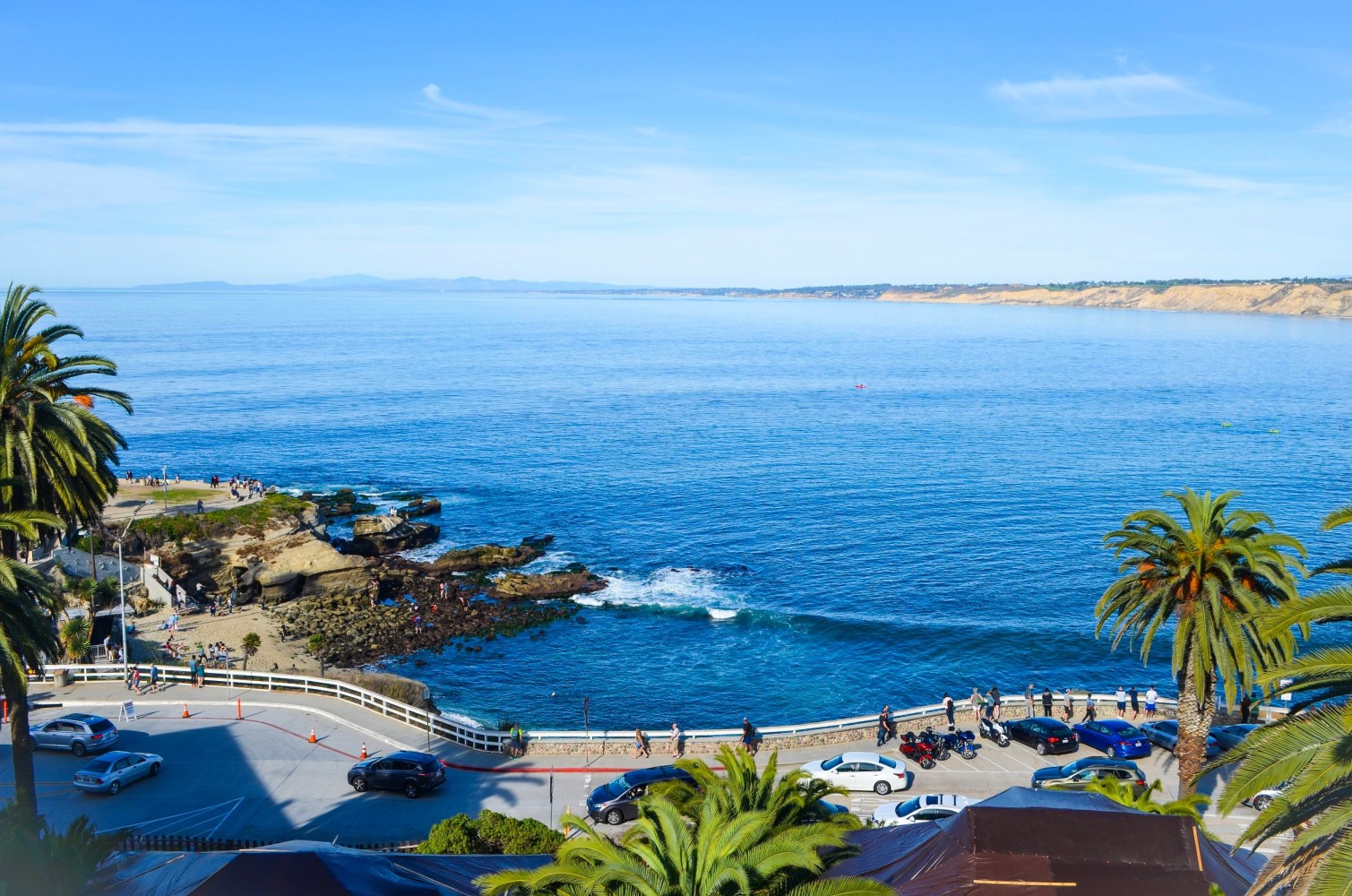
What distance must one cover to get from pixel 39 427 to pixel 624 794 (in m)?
17.7

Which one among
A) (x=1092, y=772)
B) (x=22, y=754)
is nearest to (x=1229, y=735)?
(x=1092, y=772)

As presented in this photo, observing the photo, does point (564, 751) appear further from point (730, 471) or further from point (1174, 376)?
point (1174, 376)

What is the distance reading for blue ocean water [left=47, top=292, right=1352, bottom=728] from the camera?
168ft

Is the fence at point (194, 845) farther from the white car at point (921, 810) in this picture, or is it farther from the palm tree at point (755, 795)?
the white car at point (921, 810)

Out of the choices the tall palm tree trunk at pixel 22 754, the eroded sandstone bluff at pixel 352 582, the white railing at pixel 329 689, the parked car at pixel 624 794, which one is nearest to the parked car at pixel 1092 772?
the parked car at pixel 624 794

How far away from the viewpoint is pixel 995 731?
34562mm

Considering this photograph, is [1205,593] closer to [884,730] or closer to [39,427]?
[884,730]

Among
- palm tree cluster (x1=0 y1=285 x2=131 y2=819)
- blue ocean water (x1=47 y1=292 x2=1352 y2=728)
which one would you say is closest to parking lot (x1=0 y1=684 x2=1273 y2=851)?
palm tree cluster (x1=0 y1=285 x2=131 y2=819)

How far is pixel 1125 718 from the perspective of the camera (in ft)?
129

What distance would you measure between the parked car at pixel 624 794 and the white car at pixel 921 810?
5.43 m

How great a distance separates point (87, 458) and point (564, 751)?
57.0ft

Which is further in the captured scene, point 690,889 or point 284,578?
point 284,578

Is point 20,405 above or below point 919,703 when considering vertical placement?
above

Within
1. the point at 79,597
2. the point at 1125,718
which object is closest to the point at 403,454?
the point at 79,597
